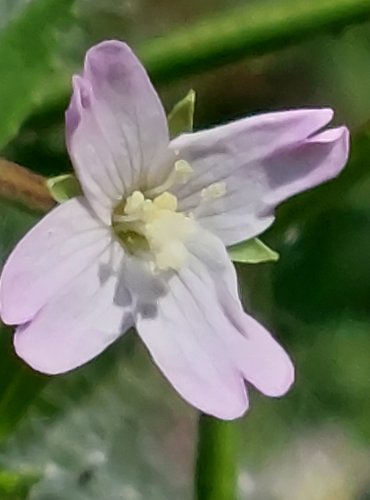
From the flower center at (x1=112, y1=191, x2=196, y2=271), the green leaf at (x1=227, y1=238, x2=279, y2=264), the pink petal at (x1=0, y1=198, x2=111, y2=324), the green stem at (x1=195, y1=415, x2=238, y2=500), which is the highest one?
the pink petal at (x1=0, y1=198, x2=111, y2=324)

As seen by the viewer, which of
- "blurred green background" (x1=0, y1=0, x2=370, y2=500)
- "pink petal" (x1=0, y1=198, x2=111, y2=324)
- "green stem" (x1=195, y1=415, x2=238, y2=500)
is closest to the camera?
"pink petal" (x1=0, y1=198, x2=111, y2=324)

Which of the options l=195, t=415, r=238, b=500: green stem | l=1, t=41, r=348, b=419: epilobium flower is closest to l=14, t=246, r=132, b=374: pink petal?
l=1, t=41, r=348, b=419: epilobium flower

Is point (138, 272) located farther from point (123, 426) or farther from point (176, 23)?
point (176, 23)

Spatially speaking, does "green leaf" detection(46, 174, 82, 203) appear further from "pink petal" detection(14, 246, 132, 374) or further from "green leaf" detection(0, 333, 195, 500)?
"green leaf" detection(0, 333, 195, 500)

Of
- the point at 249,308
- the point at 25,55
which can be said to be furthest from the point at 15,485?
the point at 249,308

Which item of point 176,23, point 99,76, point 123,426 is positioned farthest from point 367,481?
point 99,76

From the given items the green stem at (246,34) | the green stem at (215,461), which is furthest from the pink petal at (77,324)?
the green stem at (246,34)
